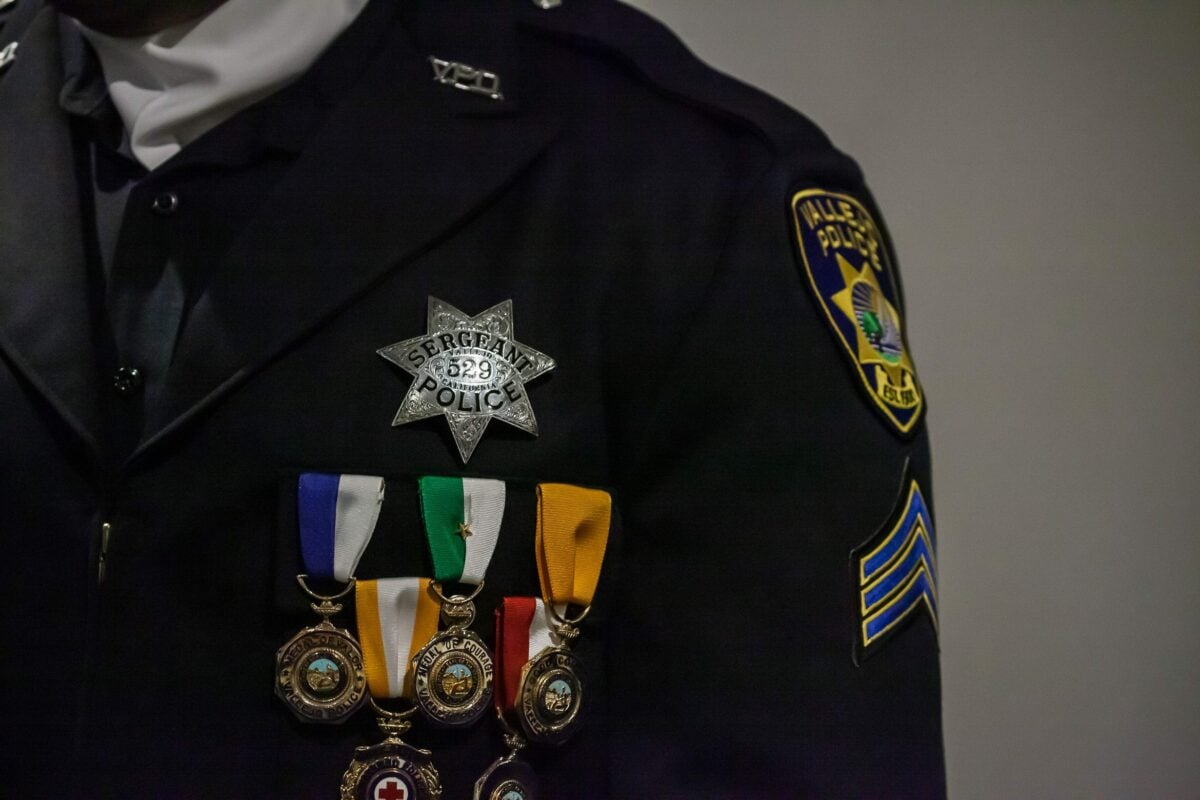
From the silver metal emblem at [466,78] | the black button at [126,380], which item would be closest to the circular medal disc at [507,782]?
the black button at [126,380]

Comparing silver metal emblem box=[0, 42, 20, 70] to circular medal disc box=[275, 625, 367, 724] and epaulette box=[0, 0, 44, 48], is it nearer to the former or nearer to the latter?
epaulette box=[0, 0, 44, 48]

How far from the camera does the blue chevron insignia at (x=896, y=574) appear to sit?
69cm

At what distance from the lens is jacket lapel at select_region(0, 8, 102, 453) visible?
2.13ft

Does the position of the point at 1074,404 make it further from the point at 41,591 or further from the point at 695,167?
the point at 41,591

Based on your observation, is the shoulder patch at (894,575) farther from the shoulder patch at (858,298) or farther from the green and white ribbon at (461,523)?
the green and white ribbon at (461,523)

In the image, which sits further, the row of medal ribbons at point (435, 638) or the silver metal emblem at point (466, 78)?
the silver metal emblem at point (466, 78)

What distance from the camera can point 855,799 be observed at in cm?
67

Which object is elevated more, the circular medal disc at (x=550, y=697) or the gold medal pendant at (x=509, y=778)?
the circular medal disc at (x=550, y=697)

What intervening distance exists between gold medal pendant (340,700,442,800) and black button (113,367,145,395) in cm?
24

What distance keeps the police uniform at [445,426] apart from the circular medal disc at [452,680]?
29 mm

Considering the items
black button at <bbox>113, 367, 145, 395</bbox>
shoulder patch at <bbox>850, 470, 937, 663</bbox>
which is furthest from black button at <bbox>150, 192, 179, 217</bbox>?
shoulder patch at <bbox>850, 470, 937, 663</bbox>

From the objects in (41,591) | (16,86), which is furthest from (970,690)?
(16,86)

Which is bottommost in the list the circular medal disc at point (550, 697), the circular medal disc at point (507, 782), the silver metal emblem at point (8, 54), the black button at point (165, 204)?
the circular medal disc at point (507, 782)

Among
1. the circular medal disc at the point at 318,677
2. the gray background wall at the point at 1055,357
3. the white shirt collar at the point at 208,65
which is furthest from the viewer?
the gray background wall at the point at 1055,357
